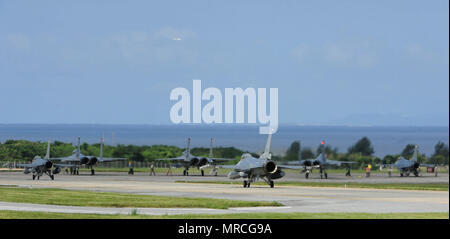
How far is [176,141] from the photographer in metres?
109

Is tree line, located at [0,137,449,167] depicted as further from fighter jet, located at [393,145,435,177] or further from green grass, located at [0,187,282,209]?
green grass, located at [0,187,282,209]

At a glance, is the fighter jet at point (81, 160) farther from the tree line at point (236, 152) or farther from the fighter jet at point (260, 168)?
the fighter jet at point (260, 168)

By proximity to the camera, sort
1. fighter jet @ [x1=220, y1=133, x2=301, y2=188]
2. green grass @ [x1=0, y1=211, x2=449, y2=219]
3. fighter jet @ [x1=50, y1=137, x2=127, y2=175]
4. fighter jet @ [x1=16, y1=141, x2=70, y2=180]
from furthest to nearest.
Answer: fighter jet @ [x1=50, y1=137, x2=127, y2=175] → fighter jet @ [x1=220, y1=133, x2=301, y2=188] → fighter jet @ [x1=16, y1=141, x2=70, y2=180] → green grass @ [x1=0, y1=211, x2=449, y2=219]

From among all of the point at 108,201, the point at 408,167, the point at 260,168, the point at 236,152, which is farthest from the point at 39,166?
the point at 408,167

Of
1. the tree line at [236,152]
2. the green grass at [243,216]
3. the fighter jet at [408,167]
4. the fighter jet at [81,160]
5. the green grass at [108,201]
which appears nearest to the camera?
the green grass at [243,216]

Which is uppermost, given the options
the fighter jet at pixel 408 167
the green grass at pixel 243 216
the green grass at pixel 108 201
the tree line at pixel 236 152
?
the tree line at pixel 236 152

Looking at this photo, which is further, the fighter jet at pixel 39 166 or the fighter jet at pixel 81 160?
the fighter jet at pixel 81 160

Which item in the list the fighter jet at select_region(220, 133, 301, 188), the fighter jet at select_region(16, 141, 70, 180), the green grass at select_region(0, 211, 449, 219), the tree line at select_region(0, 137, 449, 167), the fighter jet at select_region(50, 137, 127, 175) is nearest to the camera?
the green grass at select_region(0, 211, 449, 219)

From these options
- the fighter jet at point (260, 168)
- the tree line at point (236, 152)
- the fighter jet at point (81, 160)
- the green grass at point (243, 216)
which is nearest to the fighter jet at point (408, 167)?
the tree line at point (236, 152)

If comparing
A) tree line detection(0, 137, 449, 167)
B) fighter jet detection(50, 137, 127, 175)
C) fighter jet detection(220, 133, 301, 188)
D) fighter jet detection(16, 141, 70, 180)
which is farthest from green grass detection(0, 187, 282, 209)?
fighter jet detection(50, 137, 127, 175)

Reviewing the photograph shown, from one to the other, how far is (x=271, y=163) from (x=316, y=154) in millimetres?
46737

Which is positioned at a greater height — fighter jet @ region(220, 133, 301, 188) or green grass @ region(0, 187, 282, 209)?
fighter jet @ region(220, 133, 301, 188)

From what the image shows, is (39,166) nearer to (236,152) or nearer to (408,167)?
(236,152)
